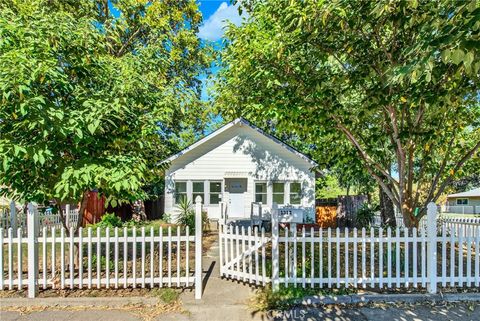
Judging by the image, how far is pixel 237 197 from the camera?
16266 millimetres

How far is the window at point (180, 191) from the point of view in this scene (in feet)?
53.1

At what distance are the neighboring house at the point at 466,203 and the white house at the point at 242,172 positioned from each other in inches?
1114

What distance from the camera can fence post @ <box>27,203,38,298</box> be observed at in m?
4.89

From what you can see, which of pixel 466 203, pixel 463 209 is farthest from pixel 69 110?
pixel 466 203

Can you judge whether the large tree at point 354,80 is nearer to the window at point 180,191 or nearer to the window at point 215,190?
the window at point 215,190

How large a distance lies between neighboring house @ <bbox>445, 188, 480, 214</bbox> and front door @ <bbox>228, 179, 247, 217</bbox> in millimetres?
30582

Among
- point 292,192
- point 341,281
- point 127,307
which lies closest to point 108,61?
point 127,307

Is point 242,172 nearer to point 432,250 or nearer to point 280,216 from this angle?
point 280,216

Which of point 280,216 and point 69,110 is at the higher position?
point 69,110

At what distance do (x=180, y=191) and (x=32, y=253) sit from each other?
11.3 meters

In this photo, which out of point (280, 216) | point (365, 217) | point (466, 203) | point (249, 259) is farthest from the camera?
point (466, 203)

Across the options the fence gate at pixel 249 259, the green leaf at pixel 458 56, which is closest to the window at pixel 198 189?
the fence gate at pixel 249 259

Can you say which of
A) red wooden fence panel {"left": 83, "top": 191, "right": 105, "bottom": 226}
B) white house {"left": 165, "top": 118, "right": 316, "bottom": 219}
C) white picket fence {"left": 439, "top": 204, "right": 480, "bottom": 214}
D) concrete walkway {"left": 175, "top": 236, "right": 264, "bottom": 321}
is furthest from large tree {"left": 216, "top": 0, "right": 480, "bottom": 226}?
white picket fence {"left": 439, "top": 204, "right": 480, "bottom": 214}

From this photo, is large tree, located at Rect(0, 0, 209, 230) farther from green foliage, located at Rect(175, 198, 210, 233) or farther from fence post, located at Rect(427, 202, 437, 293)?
green foliage, located at Rect(175, 198, 210, 233)
